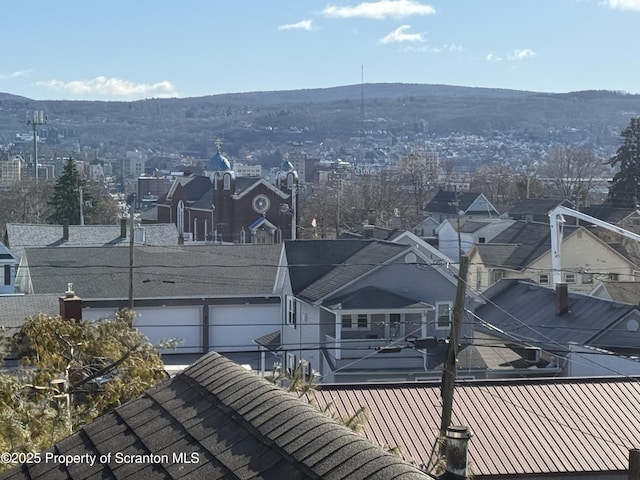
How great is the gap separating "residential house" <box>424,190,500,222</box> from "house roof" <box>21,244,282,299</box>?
1747 inches

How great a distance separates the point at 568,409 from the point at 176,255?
2941 centimetres

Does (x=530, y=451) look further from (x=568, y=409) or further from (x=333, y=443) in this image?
(x=333, y=443)

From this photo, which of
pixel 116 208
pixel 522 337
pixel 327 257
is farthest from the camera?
pixel 116 208

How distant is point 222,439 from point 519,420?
1297 cm

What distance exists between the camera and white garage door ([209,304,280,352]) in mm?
45125

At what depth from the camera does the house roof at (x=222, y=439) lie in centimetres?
711

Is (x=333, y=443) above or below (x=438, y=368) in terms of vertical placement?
above

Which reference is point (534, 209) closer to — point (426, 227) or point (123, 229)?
point (426, 227)

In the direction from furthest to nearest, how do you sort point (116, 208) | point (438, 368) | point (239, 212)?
1. point (116, 208)
2. point (239, 212)
3. point (438, 368)

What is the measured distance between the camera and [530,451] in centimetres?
1903

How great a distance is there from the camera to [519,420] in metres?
20.2

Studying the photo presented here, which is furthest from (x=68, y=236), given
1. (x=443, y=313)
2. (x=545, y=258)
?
(x=443, y=313)

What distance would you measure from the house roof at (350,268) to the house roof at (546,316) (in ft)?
12.6

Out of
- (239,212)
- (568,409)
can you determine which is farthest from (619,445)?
(239,212)
